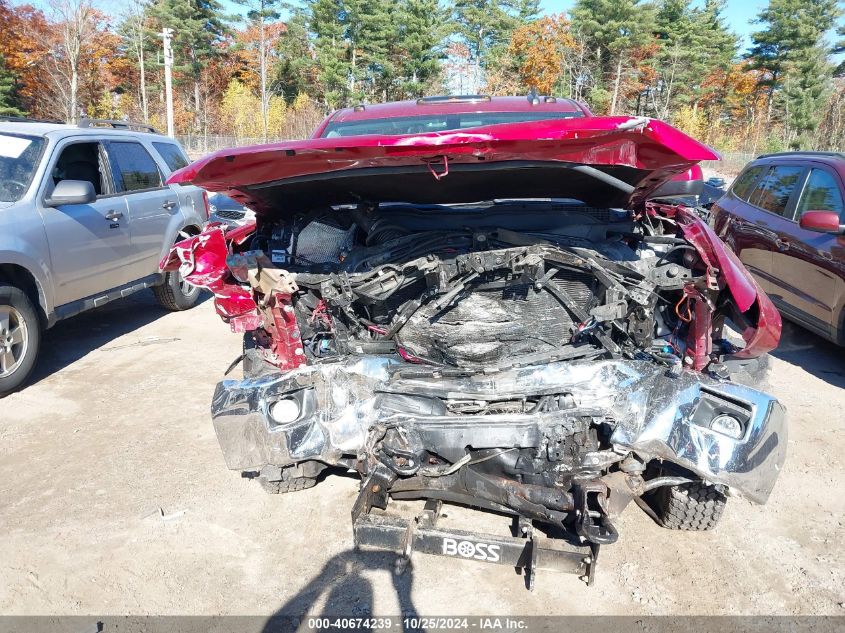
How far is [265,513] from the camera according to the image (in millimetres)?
3020

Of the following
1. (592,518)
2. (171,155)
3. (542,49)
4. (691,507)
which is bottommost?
(691,507)

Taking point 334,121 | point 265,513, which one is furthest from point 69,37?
point 265,513

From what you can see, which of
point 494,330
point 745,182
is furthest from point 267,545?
point 745,182

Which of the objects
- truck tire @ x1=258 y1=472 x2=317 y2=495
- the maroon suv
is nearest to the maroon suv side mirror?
the maroon suv

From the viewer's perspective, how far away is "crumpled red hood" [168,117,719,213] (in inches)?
81.9

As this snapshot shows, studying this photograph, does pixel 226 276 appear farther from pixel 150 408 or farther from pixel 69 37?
pixel 69 37

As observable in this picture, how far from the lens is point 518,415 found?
237 cm

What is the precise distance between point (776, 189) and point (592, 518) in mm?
4829

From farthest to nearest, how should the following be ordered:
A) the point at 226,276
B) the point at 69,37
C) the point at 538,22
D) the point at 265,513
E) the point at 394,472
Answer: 1. the point at 538,22
2. the point at 69,37
3. the point at 265,513
4. the point at 226,276
5. the point at 394,472

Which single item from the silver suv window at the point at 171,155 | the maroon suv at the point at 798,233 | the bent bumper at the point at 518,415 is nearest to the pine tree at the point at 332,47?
the silver suv window at the point at 171,155

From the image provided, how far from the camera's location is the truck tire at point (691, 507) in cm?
268

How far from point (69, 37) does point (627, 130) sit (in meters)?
35.5

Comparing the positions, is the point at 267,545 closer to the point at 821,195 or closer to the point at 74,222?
the point at 74,222

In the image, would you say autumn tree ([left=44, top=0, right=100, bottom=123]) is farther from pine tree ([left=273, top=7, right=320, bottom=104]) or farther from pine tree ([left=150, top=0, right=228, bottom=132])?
pine tree ([left=273, top=7, right=320, bottom=104])
